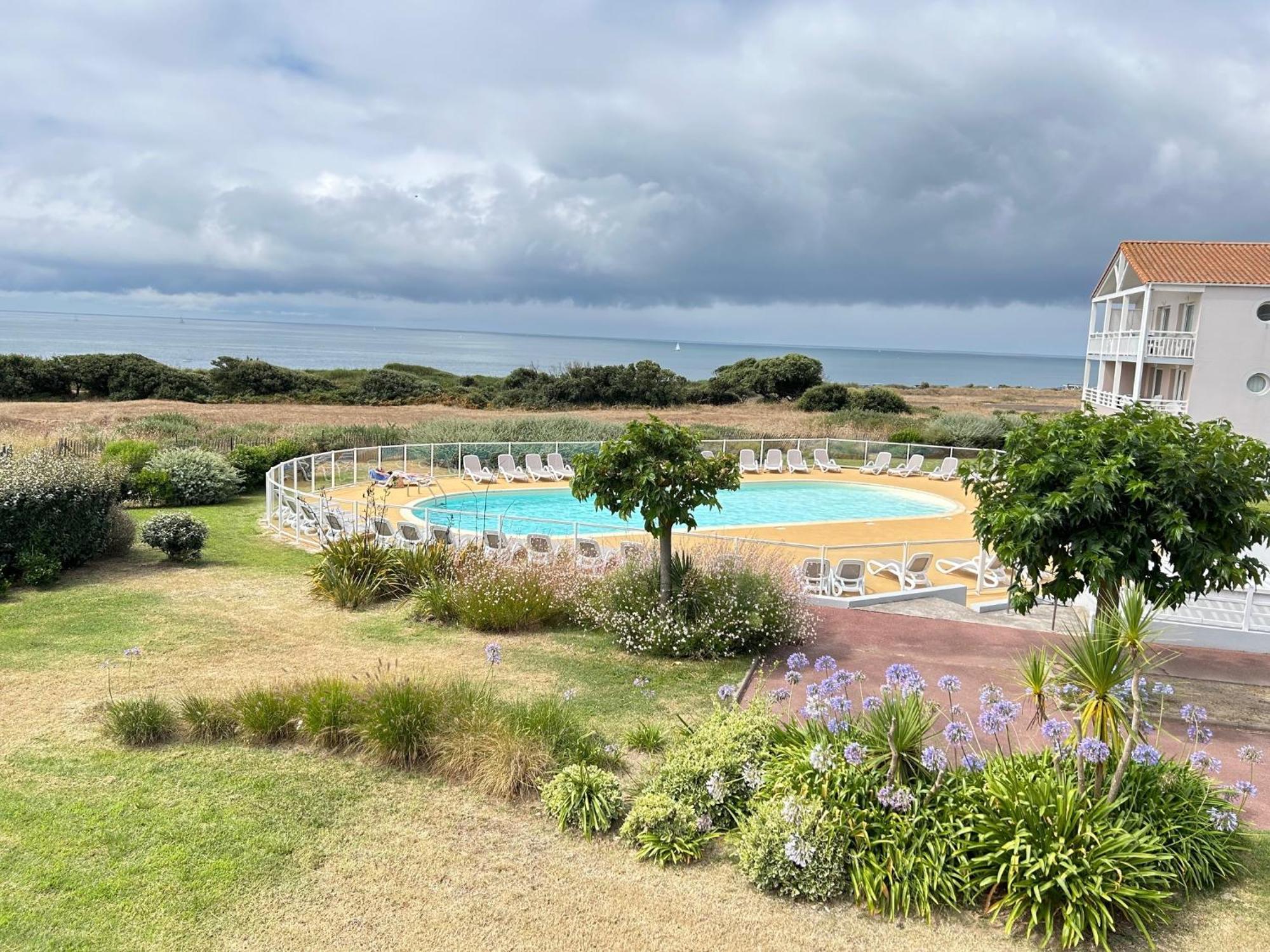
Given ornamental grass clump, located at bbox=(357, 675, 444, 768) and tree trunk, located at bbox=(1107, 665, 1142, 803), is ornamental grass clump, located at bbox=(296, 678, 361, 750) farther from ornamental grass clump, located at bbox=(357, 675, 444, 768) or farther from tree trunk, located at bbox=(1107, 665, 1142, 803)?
tree trunk, located at bbox=(1107, 665, 1142, 803)

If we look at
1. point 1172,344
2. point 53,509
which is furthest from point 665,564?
point 1172,344

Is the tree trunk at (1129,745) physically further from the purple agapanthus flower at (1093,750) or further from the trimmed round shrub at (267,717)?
the trimmed round shrub at (267,717)

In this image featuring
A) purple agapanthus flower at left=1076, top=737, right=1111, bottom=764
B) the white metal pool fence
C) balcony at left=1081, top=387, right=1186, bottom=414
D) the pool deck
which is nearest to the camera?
purple agapanthus flower at left=1076, top=737, right=1111, bottom=764

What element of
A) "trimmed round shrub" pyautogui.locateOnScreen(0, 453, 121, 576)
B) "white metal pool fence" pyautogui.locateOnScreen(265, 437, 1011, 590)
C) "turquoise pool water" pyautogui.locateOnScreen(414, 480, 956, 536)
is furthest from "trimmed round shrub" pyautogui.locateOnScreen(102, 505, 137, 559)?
"turquoise pool water" pyautogui.locateOnScreen(414, 480, 956, 536)

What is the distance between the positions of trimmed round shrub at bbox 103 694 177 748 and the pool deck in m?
6.81

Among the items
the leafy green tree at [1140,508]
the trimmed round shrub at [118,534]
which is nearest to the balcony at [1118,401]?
the leafy green tree at [1140,508]

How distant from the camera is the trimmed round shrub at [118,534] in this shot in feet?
46.1

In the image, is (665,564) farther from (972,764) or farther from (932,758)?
(932,758)

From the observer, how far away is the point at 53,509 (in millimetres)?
12734

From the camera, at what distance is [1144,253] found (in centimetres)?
2678

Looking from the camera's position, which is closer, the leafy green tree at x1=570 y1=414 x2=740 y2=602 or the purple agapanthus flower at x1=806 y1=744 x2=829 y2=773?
the purple agapanthus flower at x1=806 y1=744 x2=829 y2=773

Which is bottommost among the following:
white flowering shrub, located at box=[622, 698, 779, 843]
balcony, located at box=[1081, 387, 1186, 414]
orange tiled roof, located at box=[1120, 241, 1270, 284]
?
white flowering shrub, located at box=[622, 698, 779, 843]

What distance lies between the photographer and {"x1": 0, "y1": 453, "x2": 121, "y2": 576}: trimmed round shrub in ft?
40.2

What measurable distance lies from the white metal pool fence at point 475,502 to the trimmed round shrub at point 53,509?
330 cm
